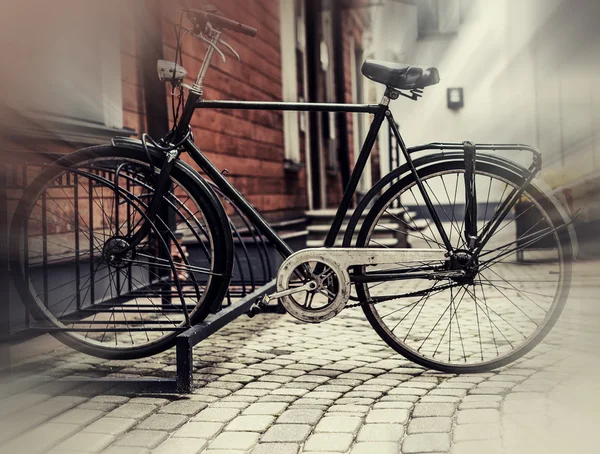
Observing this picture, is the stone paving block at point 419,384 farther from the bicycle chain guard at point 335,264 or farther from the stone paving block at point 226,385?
the stone paving block at point 226,385

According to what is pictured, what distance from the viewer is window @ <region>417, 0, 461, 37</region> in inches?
131

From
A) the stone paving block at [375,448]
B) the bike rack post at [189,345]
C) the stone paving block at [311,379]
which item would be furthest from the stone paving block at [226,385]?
the stone paving block at [375,448]

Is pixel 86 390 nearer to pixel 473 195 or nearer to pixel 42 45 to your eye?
pixel 42 45

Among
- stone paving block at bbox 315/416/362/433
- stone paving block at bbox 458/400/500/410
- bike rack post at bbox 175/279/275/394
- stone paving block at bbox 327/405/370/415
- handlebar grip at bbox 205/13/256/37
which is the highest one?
handlebar grip at bbox 205/13/256/37

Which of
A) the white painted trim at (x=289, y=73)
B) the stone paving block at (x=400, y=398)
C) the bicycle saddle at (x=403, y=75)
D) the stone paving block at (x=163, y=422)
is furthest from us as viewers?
the white painted trim at (x=289, y=73)

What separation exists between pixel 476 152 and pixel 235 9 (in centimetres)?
402

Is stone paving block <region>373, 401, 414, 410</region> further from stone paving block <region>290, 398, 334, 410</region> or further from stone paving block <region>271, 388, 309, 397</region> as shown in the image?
stone paving block <region>271, 388, 309, 397</region>

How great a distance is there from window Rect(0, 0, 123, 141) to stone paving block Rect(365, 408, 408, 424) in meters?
1.32

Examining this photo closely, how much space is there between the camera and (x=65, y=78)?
11.4 feet

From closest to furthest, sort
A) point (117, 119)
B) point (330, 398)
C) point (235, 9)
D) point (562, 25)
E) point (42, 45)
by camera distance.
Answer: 1. point (42, 45)
2. point (562, 25)
3. point (330, 398)
4. point (117, 119)
5. point (235, 9)

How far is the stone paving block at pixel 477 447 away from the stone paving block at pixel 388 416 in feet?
0.90

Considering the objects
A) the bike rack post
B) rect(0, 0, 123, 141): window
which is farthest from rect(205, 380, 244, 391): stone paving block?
rect(0, 0, 123, 141): window

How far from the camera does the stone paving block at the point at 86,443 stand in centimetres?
213

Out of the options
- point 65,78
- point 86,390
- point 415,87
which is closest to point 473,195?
point 415,87
